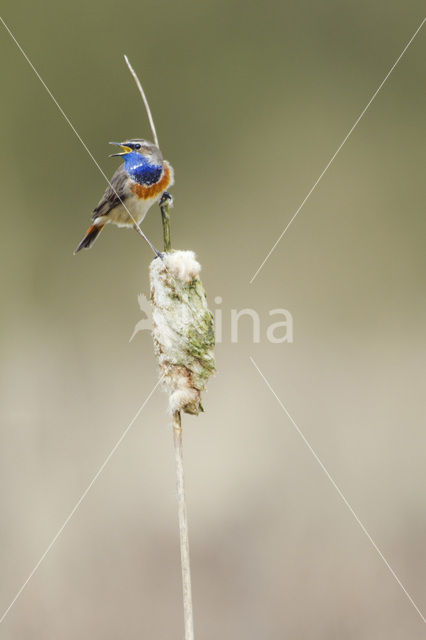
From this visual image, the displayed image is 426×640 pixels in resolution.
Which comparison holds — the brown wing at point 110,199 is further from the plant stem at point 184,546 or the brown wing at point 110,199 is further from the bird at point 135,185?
the plant stem at point 184,546

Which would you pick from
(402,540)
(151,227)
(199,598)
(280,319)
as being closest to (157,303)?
(151,227)

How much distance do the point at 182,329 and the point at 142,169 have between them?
344 mm

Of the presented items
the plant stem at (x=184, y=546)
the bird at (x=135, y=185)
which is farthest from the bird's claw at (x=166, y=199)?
the plant stem at (x=184, y=546)

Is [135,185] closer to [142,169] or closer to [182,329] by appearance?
[142,169]

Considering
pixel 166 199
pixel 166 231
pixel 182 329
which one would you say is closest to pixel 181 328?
pixel 182 329

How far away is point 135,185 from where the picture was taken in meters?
1.18

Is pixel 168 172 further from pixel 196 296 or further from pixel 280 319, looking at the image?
pixel 280 319

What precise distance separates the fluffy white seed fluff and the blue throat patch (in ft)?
0.68

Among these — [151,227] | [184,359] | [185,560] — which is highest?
[151,227]

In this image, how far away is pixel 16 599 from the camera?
2.07 metres

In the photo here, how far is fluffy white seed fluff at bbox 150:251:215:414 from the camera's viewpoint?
1.02m

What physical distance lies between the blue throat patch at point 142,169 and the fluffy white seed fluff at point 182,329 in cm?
21

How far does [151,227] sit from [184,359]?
1168mm

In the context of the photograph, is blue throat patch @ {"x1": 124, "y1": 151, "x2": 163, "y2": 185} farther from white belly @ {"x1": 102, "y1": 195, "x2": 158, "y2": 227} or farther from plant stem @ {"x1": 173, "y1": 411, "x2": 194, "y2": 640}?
plant stem @ {"x1": 173, "y1": 411, "x2": 194, "y2": 640}
